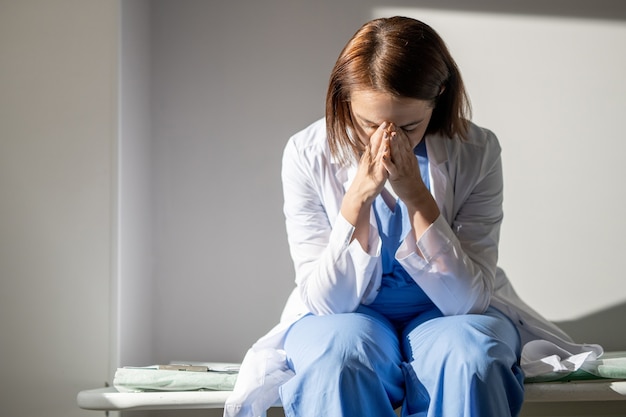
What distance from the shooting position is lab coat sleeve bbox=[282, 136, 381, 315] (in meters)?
1.45

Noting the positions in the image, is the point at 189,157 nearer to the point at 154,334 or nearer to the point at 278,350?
the point at 154,334

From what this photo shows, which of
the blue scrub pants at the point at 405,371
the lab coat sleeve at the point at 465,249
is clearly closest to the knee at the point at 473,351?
the blue scrub pants at the point at 405,371

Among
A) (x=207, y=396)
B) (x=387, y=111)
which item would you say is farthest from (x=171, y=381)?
(x=387, y=111)

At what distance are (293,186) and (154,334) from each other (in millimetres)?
706

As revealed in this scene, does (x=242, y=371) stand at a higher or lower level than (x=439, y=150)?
lower

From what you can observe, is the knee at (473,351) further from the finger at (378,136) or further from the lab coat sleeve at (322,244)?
the finger at (378,136)

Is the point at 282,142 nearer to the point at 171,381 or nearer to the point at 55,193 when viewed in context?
the point at 55,193

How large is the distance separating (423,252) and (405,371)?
7.8 inches

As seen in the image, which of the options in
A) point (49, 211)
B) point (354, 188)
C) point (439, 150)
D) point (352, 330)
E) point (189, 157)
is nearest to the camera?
point (352, 330)

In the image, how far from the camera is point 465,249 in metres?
1.53

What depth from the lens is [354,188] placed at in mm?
1438

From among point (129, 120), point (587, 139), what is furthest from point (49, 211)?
point (587, 139)

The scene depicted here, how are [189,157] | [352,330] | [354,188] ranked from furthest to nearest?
[189,157] → [354,188] → [352,330]

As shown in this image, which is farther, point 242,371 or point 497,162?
point 497,162
